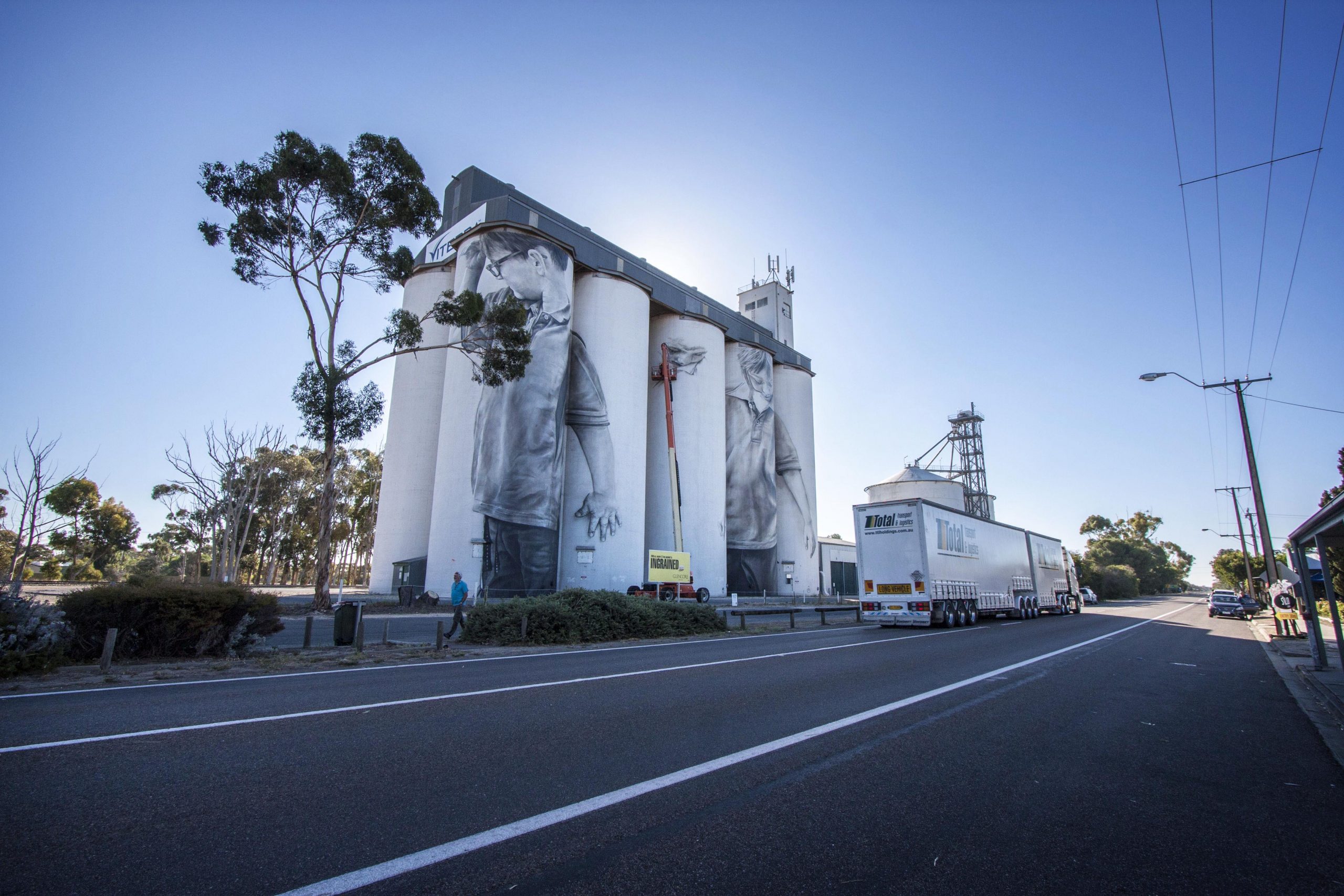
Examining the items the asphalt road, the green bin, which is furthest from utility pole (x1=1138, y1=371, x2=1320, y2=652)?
the green bin

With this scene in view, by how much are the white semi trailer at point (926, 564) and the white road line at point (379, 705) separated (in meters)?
9.07

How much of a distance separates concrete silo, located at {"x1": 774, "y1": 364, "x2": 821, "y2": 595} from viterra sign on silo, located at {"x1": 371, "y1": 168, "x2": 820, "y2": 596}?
1.23 feet

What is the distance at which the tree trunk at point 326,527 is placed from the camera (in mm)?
22797

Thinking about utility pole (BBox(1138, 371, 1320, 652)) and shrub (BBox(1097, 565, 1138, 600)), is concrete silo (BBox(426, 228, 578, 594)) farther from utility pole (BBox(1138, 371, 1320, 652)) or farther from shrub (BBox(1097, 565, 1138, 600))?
shrub (BBox(1097, 565, 1138, 600))

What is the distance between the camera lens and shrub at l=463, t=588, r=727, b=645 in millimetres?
15125

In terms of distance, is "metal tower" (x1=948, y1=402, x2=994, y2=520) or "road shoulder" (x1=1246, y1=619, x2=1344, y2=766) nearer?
"road shoulder" (x1=1246, y1=619, x2=1344, y2=766)

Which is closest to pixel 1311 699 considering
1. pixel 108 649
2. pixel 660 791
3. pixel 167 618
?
pixel 660 791

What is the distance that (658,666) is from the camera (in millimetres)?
10031

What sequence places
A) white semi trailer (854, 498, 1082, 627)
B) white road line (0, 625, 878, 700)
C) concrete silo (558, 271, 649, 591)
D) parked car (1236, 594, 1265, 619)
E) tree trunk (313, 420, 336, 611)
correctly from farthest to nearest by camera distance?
concrete silo (558, 271, 649, 591), parked car (1236, 594, 1265, 619), tree trunk (313, 420, 336, 611), white semi trailer (854, 498, 1082, 627), white road line (0, 625, 878, 700)

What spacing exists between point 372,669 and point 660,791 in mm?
7935

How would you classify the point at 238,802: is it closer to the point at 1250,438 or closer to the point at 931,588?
the point at 931,588

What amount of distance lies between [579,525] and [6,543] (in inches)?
1944

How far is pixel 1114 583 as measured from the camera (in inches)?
3098

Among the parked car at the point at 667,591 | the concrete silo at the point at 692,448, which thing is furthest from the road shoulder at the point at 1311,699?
the concrete silo at the point at 692,448
